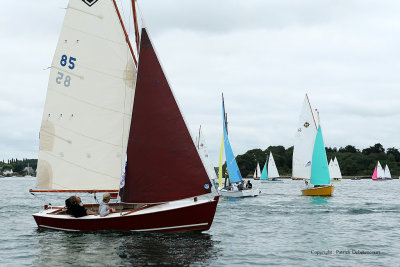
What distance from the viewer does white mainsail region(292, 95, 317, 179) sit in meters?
62.2

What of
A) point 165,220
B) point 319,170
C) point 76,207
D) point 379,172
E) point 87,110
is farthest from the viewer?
point 379,172

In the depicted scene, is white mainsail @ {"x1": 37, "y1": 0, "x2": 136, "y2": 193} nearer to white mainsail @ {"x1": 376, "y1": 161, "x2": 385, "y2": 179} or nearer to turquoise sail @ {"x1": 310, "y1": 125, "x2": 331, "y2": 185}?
turquoise sail @ {"x1": 310, "y1": 125, "x2": 331, "y2": 185}

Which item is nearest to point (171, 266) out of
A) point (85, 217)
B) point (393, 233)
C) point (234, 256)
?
point (234, 256)

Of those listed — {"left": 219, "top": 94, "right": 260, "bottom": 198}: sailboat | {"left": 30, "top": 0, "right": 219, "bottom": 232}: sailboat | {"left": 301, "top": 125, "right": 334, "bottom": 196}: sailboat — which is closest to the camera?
{"left": 30, "top": 0, "right": 219, "bottom": 232}: sailboat

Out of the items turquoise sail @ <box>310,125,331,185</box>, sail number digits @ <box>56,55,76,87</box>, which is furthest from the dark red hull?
turquoise sail @ <box>310,125,331,185</box>

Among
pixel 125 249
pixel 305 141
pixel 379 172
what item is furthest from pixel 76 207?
pixel 379 172

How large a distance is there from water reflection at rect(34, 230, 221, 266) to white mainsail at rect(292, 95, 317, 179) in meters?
40.1

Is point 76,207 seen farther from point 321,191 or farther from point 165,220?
point 321,191

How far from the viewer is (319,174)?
184 ft

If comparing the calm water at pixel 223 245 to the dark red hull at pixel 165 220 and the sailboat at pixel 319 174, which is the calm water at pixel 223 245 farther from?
the sailboat at pixel 319 174

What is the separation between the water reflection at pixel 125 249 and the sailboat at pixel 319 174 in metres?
33.5

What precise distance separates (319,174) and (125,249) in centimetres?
3867

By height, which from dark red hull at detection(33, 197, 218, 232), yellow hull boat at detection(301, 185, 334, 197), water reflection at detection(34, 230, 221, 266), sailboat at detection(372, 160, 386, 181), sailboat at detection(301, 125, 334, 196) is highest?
sailboat at detection(372, 160, 386, 181)

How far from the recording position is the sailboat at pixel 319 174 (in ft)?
182
